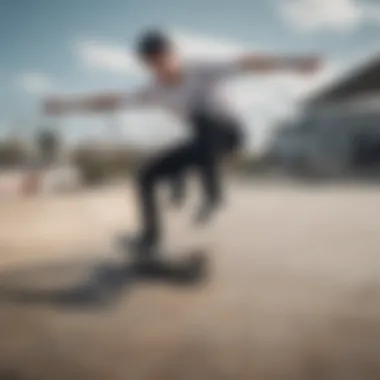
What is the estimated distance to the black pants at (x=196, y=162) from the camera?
1.32m

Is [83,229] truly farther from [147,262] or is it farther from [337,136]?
[337,136]

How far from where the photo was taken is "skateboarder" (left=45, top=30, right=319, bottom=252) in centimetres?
132

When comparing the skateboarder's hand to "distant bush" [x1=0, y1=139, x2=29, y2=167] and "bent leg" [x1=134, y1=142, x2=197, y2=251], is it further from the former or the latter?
"distant bush" [x1=0, y1=139, x2=29, y2=167]

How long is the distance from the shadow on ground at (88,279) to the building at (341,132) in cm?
32

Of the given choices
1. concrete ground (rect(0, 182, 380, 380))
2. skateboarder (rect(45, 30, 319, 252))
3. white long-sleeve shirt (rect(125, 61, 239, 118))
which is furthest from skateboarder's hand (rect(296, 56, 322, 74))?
concrete ground (rect(0, 182, 380, 380))

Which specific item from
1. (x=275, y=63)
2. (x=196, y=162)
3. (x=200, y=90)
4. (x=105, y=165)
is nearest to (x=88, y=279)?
(x=105, y=165)

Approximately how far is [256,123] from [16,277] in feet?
2.16

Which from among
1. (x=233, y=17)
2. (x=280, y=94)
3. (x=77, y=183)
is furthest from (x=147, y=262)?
(x=233, y=17)

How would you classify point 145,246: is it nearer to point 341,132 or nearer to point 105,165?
point 105,165

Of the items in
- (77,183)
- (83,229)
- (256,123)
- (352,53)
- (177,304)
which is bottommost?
(177,304)

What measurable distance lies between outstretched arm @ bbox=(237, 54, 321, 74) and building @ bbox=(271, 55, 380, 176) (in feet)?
0.22

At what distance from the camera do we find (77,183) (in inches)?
54.3

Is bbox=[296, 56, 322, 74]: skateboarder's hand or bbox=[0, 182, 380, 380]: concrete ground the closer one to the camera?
bbox=[0, 182, 380, 380]: concrete ground

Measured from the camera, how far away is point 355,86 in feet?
4.37
